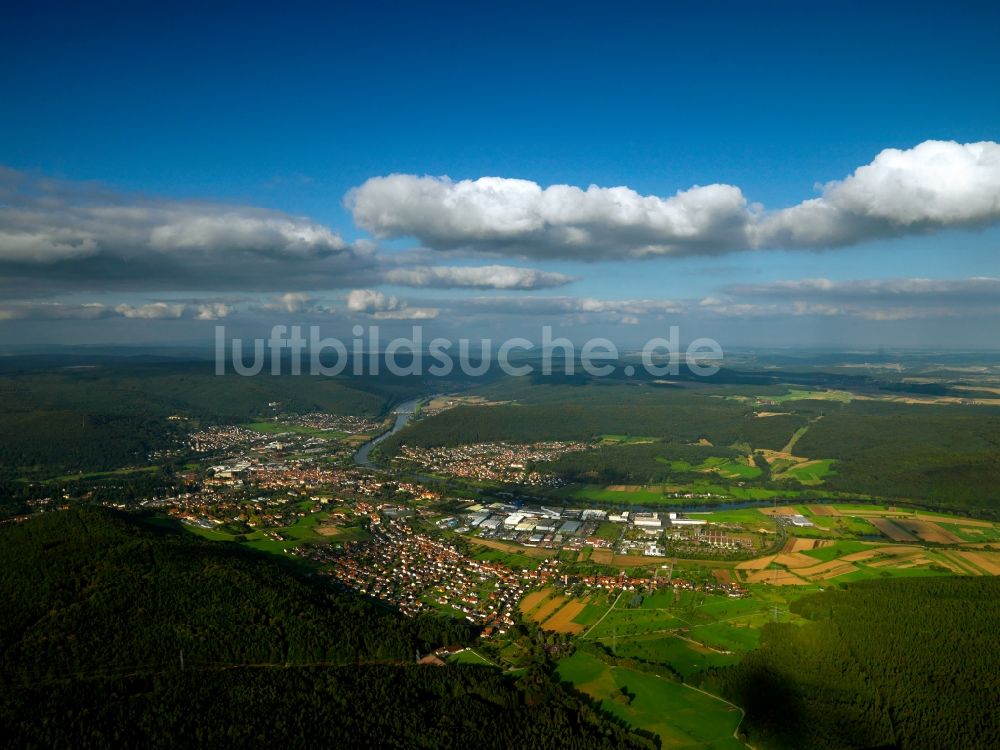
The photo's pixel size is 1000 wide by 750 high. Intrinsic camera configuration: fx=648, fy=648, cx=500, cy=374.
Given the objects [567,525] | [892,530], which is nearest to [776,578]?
[567,525]

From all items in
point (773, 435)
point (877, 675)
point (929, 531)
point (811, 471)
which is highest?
point (773, 435)

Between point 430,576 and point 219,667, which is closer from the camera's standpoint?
point 219,667

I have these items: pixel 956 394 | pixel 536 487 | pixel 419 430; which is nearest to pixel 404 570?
pixel 536 487

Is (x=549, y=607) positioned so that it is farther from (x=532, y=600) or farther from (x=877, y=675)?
(x=877, y=675)

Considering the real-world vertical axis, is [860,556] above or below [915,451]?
below

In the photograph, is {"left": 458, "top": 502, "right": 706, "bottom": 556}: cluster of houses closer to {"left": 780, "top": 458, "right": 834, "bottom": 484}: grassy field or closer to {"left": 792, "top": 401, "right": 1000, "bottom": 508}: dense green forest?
{"left": 780, "top": 458, "right": 834, "bottom": 484}: grassy field

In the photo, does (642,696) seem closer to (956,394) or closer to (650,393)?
(650,393)

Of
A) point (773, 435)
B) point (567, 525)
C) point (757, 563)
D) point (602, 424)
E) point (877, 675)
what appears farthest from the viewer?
point (602, 424)

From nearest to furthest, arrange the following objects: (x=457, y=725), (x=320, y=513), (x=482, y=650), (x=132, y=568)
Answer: (x=457, y=725) < (x=482, y=650) < (x=132, y=568) < (x=320, y=513)
